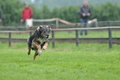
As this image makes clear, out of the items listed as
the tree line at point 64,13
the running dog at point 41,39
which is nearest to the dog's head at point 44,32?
the running dog at point 41,39

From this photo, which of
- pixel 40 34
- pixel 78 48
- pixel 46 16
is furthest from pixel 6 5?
pixel 40 34

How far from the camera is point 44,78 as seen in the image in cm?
827

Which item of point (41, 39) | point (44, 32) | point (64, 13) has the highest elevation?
point (64, 13)

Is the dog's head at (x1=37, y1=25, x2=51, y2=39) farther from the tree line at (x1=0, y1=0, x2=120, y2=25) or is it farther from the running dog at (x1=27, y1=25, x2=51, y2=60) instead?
the tree line at (x1=0, y1=0, x2=120, y2=25)

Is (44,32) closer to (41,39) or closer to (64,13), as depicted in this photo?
(41,39)

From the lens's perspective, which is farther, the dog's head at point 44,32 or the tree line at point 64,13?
the tree line at point 64,13

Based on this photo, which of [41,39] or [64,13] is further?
[64,13]

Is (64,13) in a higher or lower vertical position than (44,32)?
higher

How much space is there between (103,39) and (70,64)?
24.1 ft

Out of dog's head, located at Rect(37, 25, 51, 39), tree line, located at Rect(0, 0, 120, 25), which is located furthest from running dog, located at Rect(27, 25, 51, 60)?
tree line, located at Rect(0, 0, 120, 25)

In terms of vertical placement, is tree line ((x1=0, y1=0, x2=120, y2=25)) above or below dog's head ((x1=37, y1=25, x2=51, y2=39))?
above

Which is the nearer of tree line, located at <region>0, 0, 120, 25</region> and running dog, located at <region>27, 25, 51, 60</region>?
running dog, located at <region>27, 25, 51, 60</region>

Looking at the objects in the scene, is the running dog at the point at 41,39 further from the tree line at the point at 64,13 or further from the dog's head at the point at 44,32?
the tree line at the point at 64,13

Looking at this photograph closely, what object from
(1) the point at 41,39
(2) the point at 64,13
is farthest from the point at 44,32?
(2) the point at 64,13
